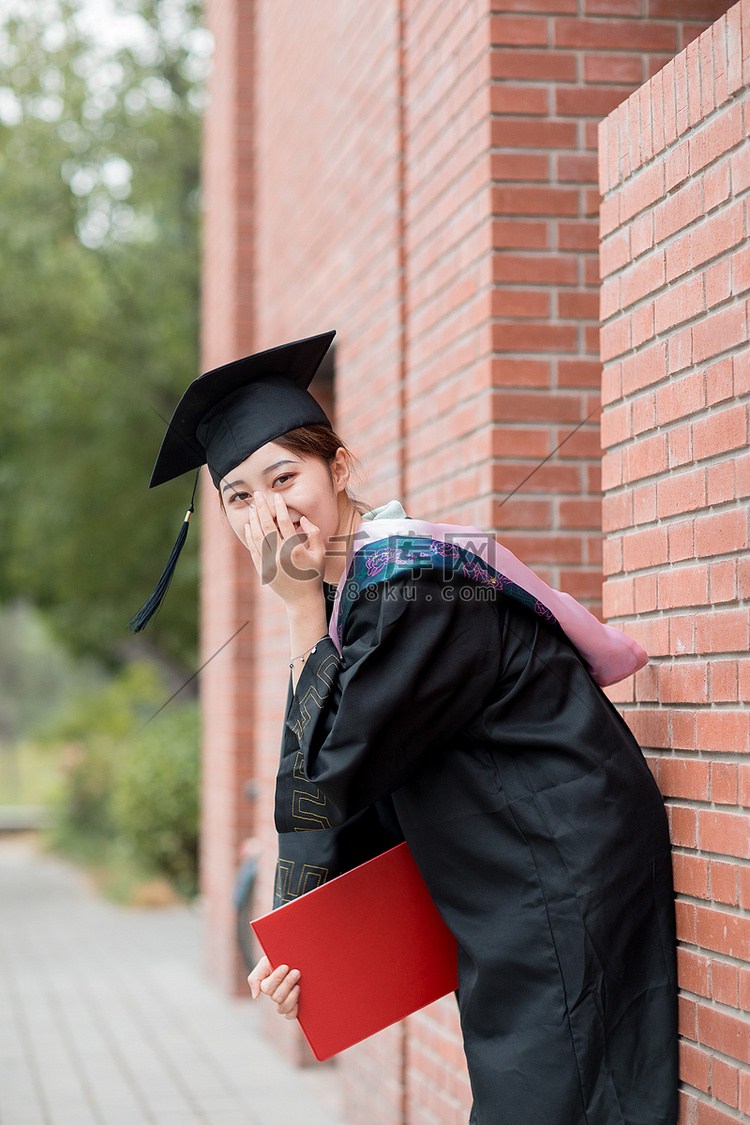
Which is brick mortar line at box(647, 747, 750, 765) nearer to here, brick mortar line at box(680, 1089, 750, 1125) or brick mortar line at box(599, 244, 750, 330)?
brick mortar line at box(680, 1089, 750, 1125)

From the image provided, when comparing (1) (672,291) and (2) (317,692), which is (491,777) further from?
(1) (672,291)

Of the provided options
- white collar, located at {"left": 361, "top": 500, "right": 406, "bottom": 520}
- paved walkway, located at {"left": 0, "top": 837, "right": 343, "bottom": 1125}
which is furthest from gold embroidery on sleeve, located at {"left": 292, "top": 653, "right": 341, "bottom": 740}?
paved walkway, located at {"left": 0, "top": 837, "right": 343, "bottom": 1125}

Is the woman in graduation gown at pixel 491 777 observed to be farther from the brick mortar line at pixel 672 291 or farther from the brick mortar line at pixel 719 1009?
the brick mortar line at pixel 672 291

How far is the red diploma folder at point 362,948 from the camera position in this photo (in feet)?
7.35

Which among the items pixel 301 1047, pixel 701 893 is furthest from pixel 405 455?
pixel 301 1047

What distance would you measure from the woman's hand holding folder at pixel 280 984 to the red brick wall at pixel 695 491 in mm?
716

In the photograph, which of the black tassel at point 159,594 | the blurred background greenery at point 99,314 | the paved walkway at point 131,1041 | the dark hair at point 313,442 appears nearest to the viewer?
the dark hair at point 313,442

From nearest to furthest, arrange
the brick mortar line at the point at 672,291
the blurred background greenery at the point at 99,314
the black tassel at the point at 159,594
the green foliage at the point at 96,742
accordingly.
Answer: the brick mortar line at the point at 672,291 < the black tassel at the point at 159,594 < the blurred background greenery at the point at 99,314 < the green foliage at the point at 96,742

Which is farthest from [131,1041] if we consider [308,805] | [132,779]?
[132,779]

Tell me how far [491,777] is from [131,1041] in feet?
16.1

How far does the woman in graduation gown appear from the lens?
1989 millimetres

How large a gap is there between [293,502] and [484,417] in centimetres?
136

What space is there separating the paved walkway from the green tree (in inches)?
168

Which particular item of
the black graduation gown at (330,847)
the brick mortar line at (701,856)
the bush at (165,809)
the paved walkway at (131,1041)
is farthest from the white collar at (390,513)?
the bush at (165,809)
